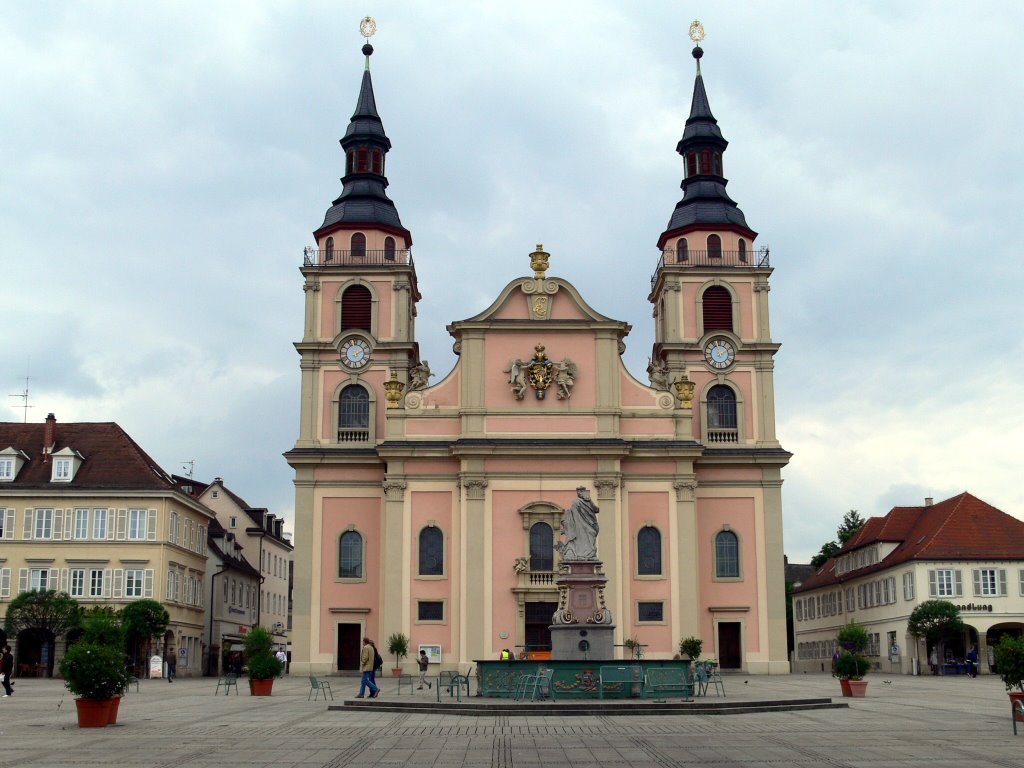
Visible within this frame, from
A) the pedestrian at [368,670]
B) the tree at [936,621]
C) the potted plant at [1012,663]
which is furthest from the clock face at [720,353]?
the potted plant at [1012,663]

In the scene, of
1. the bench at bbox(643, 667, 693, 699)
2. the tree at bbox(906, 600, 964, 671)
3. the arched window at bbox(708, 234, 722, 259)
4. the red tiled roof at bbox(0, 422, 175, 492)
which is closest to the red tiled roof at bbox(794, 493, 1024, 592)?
the tree at bbox(906, 600, 964, 671)

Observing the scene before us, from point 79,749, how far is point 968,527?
173ft

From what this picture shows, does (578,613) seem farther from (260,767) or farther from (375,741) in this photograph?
(260,767)

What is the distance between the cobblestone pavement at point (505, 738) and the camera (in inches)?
707

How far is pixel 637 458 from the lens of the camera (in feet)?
179

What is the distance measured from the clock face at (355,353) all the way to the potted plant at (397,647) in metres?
13.0

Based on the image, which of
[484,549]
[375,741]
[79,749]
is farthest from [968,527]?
[79,749]

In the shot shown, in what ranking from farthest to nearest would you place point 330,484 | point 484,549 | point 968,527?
point 968,527, point 330,484, point 484,549

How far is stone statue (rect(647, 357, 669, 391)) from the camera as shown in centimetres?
5625

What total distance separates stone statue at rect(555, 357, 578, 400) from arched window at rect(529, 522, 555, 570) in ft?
18.7

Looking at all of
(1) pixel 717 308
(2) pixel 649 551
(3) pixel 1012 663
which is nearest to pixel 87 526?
(2) pixel 649 551

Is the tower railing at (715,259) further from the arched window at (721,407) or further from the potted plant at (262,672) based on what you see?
the potted plant at (262,672)

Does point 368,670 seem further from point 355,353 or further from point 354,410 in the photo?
point 355,353

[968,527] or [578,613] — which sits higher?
[968,527]
